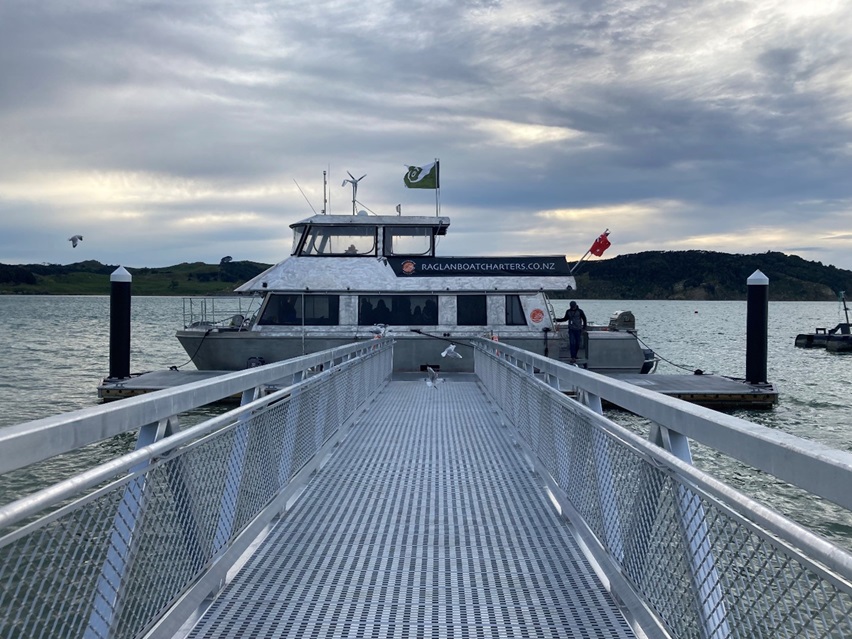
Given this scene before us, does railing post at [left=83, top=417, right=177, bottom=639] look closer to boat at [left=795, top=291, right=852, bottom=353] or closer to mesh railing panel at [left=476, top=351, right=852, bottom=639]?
mesh railing panel at [left=476, top=351, right=852, bottom=639]

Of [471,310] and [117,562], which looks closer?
[117,562]

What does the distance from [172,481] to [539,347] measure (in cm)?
1896

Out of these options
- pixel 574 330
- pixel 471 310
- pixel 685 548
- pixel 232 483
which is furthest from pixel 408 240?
pixel 685 548

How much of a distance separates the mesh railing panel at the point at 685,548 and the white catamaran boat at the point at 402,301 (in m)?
16.0

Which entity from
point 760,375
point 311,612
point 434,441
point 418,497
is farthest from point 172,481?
point 760,375

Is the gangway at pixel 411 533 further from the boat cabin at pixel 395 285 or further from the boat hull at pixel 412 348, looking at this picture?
the boat cabin at pixel 395 285

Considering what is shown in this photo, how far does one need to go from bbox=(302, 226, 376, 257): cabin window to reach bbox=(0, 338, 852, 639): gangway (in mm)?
15374

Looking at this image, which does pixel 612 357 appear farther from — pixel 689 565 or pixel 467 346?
pixel 689 565

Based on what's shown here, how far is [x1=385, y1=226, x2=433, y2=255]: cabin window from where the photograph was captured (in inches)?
910

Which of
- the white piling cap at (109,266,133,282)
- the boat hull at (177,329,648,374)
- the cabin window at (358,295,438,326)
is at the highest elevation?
the white piling cap at (109,266,133,282)

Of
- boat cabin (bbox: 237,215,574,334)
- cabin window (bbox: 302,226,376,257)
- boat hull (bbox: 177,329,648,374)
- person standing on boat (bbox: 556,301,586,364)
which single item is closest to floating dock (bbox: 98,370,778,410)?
boat hull (bbox: 177,329,648,374)

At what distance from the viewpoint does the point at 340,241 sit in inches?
907

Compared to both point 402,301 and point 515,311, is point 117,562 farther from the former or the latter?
point 515,311

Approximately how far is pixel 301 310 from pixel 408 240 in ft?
12.4
